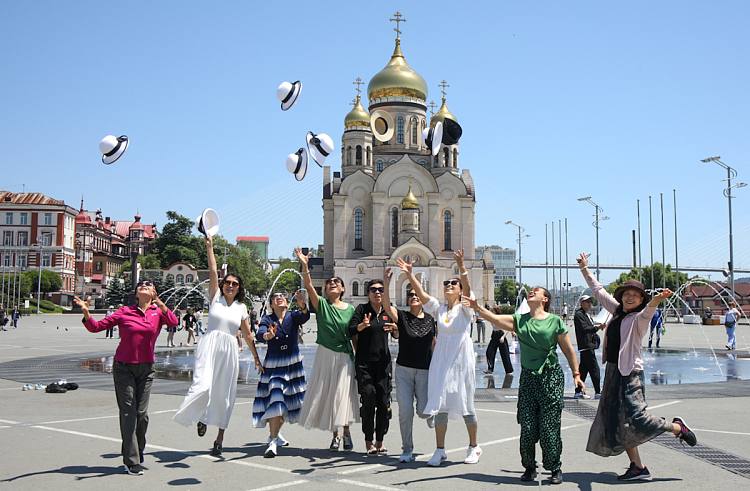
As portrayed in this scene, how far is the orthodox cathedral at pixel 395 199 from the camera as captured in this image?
76.9 m

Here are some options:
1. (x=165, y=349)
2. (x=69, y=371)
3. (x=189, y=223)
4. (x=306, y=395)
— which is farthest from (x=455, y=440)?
(x=189, y=223)

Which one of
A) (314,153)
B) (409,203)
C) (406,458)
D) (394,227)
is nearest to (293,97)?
(314,153)

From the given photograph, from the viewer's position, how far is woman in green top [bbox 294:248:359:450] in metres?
8.30

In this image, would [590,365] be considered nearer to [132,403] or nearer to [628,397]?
[628,397]

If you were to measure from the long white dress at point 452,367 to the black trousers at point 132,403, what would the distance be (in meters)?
2.90

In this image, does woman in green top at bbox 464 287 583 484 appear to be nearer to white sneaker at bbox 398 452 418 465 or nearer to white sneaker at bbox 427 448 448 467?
white sneaker at bbox 427 448 448 467

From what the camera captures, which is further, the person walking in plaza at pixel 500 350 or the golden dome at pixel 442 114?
the golden dome at pixel 442 114

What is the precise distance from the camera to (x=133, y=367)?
7523 mm

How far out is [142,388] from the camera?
24.8ft

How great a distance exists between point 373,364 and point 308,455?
1.22 m

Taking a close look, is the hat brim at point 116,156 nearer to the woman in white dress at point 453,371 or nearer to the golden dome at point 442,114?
the woman in white dress at point 453,371

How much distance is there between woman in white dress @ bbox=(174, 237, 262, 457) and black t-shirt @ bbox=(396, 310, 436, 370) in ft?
5.74

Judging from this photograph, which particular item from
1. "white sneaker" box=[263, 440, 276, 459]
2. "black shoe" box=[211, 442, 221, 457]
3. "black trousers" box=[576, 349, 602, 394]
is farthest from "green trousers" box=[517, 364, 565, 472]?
"black trousers" box=[576, 349, 602, 394]

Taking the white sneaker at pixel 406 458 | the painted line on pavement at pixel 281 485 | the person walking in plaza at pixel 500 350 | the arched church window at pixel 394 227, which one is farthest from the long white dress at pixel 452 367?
the arched church window at pixel 394 227
